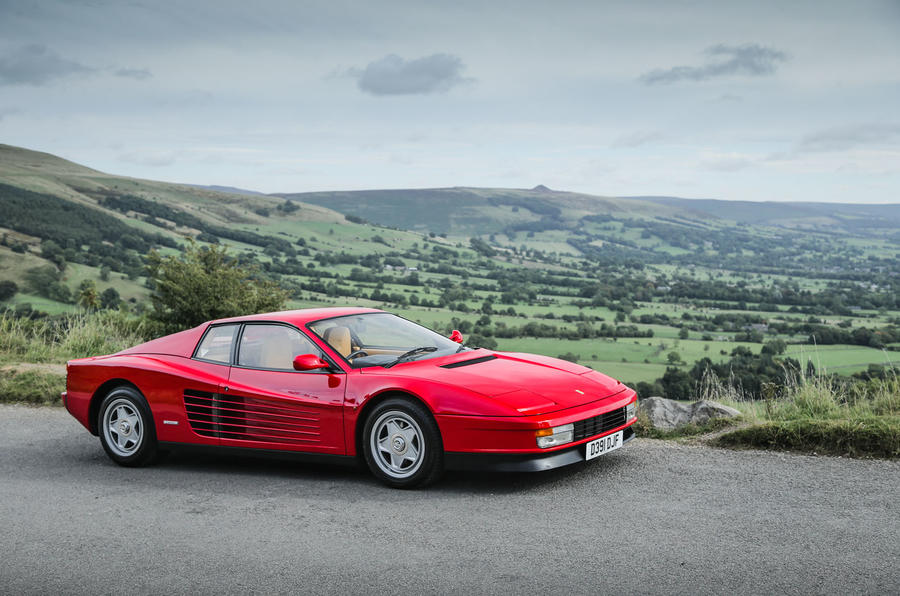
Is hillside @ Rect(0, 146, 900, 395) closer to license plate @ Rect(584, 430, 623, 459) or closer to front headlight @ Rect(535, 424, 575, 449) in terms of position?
license plate @ Rect(584, 430, 623, 459)

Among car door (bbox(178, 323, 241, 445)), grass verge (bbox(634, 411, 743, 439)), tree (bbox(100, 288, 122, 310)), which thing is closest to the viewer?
car door (bbox(178, 323, 241, 445))

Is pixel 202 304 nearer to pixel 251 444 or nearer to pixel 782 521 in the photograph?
pixel 251 444

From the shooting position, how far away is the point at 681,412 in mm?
8445

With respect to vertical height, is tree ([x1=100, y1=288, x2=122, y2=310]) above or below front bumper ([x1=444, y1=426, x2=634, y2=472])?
below

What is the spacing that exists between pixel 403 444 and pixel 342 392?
0.67 meters

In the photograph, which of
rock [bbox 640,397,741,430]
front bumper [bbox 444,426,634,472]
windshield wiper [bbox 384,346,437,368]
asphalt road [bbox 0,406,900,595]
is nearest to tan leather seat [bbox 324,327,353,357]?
windshield wiper [bbox 384,346,437,368]

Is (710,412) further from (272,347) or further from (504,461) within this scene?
(272,347)

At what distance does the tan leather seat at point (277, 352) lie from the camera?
672 cm

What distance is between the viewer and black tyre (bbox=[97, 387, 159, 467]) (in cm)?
706

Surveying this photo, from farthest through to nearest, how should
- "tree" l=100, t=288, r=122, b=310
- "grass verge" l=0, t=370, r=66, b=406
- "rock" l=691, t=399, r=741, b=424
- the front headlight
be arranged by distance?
"tree" l=100, t=288, r=122, b=310 → "grass verge" l=0, t=370, r=66, b=406 → "rock" l=691, t=399, r=741, b=424 → the front headlight

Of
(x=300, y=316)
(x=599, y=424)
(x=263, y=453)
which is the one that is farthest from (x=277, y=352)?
(x=599, y=424)

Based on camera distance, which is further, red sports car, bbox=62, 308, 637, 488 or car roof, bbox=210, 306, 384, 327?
car roof, bbox=210, 306, 384, 327

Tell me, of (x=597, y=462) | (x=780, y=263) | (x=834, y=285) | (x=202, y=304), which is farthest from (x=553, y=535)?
(x=780, y=263)

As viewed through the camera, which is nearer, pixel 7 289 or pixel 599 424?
pixel 599 424
